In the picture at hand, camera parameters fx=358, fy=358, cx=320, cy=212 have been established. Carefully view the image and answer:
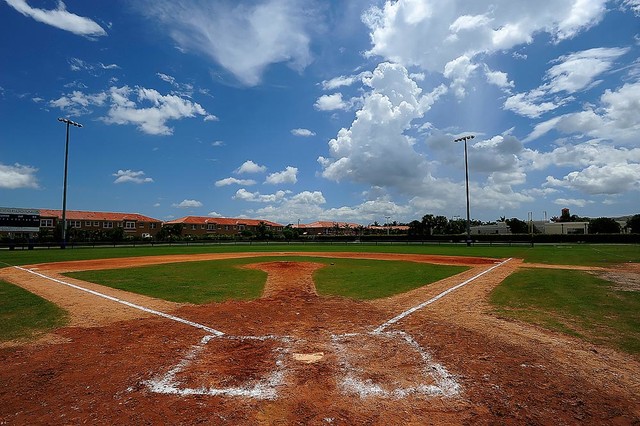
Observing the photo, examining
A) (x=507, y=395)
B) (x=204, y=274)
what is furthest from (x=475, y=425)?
(x=204, y=274)

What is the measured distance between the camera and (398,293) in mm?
12266

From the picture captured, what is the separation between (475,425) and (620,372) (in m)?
3.25

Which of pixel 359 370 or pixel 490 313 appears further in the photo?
pixel 490 313

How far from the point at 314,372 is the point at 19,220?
5921 cm

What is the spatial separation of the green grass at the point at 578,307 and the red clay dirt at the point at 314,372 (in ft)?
2.31

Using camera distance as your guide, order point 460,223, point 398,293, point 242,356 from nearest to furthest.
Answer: point 242,356
point 398,293
point 460,223

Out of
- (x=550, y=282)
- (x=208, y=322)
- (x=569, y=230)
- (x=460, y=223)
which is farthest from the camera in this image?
(x=460, y=223)

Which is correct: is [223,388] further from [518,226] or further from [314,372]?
[518,226]

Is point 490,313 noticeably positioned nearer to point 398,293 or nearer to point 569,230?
point 398,293

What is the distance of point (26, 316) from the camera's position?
9.23 m

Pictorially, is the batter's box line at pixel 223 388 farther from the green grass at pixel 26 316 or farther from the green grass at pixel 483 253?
the green grass at pixel 483 253

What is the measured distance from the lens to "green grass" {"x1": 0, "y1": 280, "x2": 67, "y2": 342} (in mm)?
7801

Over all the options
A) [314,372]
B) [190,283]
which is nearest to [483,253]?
[190,283]

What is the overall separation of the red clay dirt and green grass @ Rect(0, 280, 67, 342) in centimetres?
56
